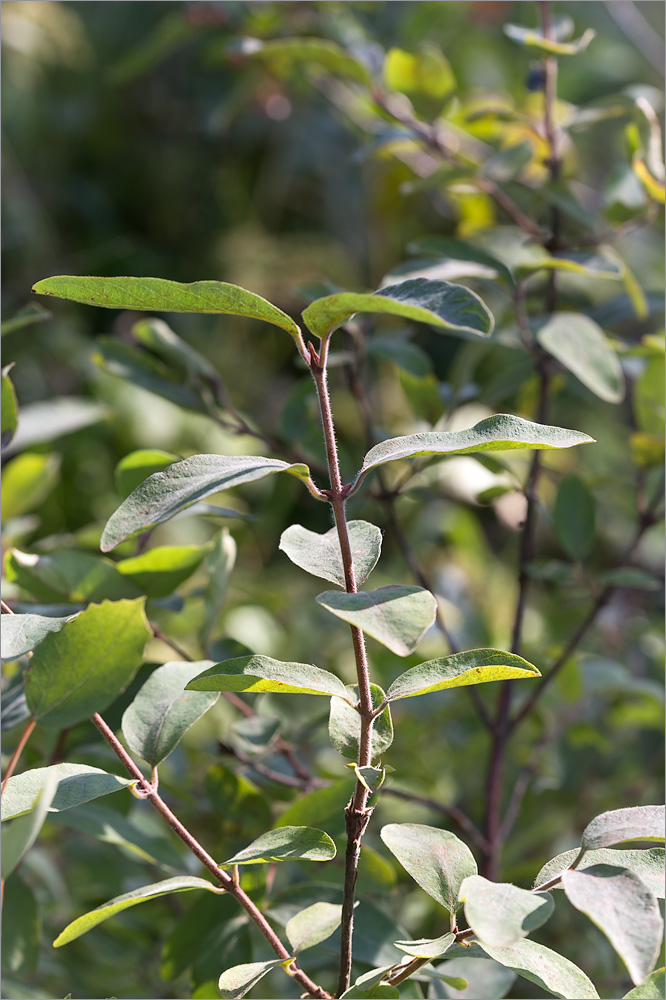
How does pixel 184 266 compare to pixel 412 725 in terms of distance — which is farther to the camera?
pixel 184 266

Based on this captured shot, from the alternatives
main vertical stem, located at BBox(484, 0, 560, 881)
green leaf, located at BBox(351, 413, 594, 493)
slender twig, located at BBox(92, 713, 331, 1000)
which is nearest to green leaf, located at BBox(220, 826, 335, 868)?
slender twig, located at BBox(92, 713, 331, 1000)

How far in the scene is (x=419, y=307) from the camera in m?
0.23

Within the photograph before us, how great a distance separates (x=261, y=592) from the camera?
2.71ft

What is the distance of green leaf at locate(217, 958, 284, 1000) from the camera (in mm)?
248

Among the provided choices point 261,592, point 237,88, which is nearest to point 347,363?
point 261,592

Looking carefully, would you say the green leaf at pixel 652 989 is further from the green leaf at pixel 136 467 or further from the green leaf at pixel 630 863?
the green leaf at pixel 136 467

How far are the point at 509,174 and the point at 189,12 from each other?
491 millimetres

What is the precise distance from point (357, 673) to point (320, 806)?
0.47 feet

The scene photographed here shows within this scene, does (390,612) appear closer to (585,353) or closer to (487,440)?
(487,440)

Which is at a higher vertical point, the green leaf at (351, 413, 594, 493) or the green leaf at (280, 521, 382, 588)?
the green leaf at (351, 413, 594, 493)

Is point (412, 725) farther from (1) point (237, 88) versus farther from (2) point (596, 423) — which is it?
(2) point (596, 423)

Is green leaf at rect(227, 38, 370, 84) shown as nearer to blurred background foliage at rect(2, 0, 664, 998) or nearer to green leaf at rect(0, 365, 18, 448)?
blurred background foliage at rect(2, 0, 664, 998)

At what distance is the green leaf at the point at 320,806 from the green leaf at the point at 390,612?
152 mm

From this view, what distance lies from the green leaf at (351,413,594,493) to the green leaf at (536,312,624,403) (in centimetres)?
20
